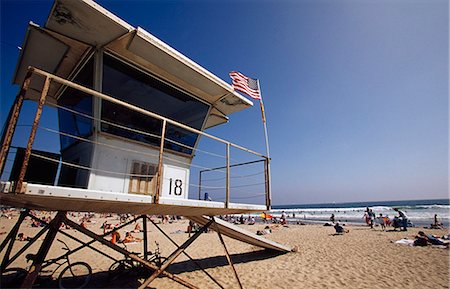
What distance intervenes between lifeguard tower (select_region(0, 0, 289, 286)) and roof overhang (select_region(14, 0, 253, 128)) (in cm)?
2

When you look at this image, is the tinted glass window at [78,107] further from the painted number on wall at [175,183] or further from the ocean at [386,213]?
the ocean at [386,213]

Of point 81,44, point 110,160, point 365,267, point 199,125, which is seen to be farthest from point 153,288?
point 365,267

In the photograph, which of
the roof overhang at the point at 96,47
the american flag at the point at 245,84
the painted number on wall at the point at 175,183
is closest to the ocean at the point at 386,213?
the american flag at the point at 245,84

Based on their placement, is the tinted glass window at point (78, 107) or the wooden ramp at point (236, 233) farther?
the wooden ramp at point (236, 233)

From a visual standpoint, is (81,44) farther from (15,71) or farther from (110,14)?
(15,71)

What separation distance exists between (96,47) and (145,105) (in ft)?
6.14

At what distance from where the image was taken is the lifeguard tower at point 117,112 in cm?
503

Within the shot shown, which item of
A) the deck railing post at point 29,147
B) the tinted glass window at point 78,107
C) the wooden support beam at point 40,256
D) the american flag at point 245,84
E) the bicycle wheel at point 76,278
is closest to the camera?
the deck railing post at point 29,147

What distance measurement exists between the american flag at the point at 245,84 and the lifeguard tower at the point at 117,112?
784 millimetres

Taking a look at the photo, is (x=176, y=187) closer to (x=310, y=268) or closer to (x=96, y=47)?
(x=96, y=47)

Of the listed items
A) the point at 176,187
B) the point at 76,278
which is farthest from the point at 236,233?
the point at 76,278

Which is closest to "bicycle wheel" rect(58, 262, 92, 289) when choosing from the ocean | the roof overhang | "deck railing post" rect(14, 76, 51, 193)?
A: "deck railing post" rect(14, 76, 51, 193)

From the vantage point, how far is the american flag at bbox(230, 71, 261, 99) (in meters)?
8.48

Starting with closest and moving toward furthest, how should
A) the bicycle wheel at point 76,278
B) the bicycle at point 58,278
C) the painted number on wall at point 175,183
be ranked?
the painted number on wall at point 175,183 < the bicycle at point 58,278 < the bicycle wheel at point 76,278
